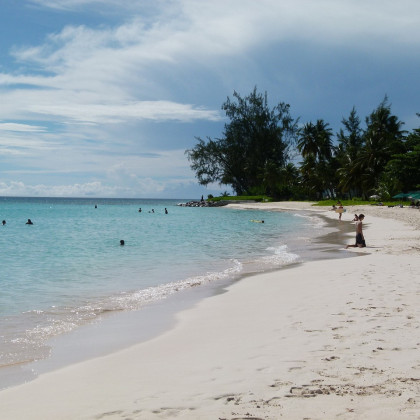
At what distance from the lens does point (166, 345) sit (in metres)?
7.19

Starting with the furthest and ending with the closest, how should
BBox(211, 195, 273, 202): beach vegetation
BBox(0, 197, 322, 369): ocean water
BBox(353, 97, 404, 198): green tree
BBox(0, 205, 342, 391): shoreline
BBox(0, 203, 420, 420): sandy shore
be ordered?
BBox(211, 195, 273, 202): beach vegetation, BBox(353, 97, 404, 198): green tree, BBox(0, 197, 322, 369): ocean water, BBox(0, 205, 342, 391): shoreline, BBox(0, 203, 420, 420): sandy shore

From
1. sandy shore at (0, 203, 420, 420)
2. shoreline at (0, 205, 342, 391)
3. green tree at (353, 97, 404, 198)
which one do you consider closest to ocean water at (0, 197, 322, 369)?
shoreline at (0, 205, 342, 391)

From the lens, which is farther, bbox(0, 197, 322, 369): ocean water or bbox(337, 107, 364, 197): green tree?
bbox(337, 107, 364, 197): green tree

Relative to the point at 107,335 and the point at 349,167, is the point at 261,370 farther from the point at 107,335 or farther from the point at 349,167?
the point at 349,167

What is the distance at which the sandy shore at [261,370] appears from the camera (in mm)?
4371

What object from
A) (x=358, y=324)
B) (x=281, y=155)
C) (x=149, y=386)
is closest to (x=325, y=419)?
(x=149, y=386)

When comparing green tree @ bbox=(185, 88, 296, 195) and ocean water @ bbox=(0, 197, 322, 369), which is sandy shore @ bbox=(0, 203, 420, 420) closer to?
ocean water @ bbox=(0, 197, 322, 369)

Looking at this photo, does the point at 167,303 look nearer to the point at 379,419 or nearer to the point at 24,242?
the point at 379,419

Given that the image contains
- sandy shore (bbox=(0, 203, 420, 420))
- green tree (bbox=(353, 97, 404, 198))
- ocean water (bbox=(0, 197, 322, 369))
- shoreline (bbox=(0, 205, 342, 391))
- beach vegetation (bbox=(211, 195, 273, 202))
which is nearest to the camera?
sandy shore (bbox=(0, 203, 420, 420))

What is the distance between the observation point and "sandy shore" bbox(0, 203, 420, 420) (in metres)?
4.37

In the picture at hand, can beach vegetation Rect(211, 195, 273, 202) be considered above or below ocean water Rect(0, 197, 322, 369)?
above

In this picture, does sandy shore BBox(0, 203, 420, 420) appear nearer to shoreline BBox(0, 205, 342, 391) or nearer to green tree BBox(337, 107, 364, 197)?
shoreline BBox(0, 205, 342, 391)

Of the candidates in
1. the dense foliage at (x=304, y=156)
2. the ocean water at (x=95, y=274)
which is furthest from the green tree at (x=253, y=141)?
the ocean water at (x=95, y=274)

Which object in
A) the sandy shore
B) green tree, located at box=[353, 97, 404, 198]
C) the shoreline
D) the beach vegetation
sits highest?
green tree, located at box=[353, 97, 404, 198]
